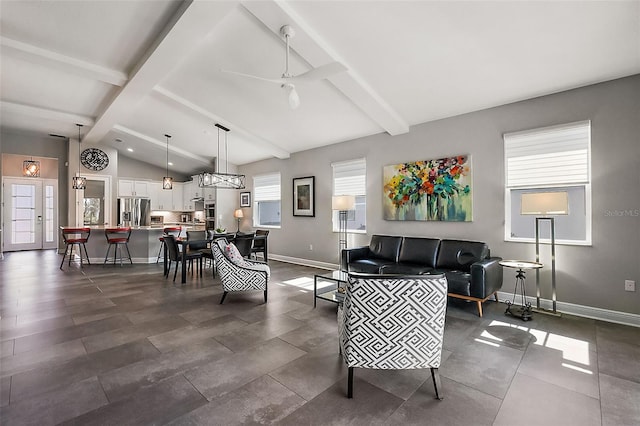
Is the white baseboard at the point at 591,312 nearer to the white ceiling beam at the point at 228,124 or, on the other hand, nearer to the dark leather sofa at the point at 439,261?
the dark leather sofa at the point at 439,261

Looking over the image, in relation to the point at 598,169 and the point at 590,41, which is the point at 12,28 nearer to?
the point at 590,41

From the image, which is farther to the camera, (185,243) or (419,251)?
(185,243)

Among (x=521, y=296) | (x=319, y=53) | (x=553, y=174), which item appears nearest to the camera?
(x=319, y=53)

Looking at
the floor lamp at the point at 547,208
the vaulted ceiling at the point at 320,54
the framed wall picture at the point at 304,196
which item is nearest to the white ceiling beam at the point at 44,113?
the vaulted ceiling at the point at 320,54

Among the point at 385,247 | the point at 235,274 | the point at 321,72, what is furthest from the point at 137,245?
the point at 321,72

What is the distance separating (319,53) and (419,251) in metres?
3.15

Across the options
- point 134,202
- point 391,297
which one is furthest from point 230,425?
point 134,202

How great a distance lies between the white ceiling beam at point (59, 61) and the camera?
3.80 meters

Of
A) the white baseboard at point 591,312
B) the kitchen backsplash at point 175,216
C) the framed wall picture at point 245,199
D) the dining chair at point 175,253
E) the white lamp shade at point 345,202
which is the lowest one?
the white baseboard at point 591,312

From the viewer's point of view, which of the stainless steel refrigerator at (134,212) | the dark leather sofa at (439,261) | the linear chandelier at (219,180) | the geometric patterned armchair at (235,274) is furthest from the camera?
the stainless steel refrigerator at (134,212)

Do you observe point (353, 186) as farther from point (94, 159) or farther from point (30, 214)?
point (30, 214)

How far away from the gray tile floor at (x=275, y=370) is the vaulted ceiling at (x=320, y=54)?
2.88m

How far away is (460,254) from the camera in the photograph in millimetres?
4168

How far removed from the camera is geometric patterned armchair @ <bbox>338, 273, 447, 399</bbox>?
187 centimetres
